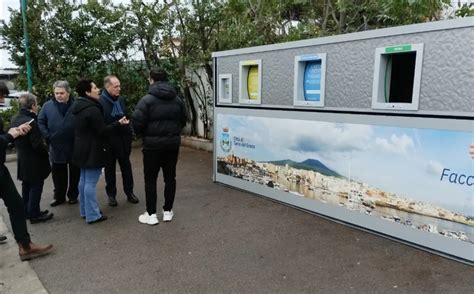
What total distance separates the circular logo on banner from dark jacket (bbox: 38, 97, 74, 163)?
2.19m

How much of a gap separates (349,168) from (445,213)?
1.06 meters

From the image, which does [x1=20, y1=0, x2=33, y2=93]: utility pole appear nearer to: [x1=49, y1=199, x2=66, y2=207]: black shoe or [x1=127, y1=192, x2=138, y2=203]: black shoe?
[x1=49, y1=199, x2=66, y2=207]: black shoe

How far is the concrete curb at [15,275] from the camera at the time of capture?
310cm

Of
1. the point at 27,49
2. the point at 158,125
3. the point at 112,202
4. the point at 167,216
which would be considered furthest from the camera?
the point at 27,49

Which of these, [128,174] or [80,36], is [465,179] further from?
[80,36]

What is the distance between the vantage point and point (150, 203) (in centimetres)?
436

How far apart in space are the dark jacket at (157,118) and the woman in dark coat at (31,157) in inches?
43.0

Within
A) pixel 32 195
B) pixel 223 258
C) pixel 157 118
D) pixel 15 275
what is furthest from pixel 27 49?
pixel 223 258

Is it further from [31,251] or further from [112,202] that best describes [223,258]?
[112,202]

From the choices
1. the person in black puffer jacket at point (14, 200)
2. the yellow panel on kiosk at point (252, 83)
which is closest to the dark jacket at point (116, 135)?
the person in black puffer jacket at point (14, 200)

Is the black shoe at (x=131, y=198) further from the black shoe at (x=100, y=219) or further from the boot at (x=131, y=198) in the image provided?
the black shoe at (x=100, y=219)

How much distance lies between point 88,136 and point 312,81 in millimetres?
2680

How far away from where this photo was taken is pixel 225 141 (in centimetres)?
591

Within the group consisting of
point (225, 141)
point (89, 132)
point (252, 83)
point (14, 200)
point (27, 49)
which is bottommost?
point (14, 200)
